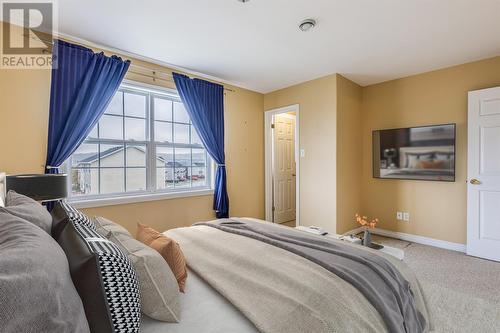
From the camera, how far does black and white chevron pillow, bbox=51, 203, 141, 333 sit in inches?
29.1

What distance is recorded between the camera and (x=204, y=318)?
102 centimetres

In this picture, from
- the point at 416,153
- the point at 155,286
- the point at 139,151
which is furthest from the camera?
the point at 416,153

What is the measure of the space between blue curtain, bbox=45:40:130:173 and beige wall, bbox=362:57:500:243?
389cm

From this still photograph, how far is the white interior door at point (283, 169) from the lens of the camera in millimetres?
4777

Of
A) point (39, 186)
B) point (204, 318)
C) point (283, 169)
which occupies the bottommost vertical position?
point (204, 318)

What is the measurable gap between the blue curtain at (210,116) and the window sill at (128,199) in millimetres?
297

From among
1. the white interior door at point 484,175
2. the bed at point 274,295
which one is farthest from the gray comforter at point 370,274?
the white interior door at point 484,175

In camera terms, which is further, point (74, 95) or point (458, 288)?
point (74, 95)

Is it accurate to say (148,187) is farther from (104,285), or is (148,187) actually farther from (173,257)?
(104,285)

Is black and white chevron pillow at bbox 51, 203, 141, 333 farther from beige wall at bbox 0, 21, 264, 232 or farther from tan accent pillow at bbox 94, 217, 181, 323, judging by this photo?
beige wall at bbox 0, 21, 264, 232

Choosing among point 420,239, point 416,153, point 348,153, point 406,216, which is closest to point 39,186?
point 348,153

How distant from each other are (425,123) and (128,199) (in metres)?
4.20

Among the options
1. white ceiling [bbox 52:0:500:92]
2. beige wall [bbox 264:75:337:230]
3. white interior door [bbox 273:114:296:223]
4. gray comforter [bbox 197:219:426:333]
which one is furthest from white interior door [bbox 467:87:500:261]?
white interior door [bbox 273:114:296:223]

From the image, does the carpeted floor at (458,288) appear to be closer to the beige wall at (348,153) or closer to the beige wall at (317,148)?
the beige wall at (348,153)
